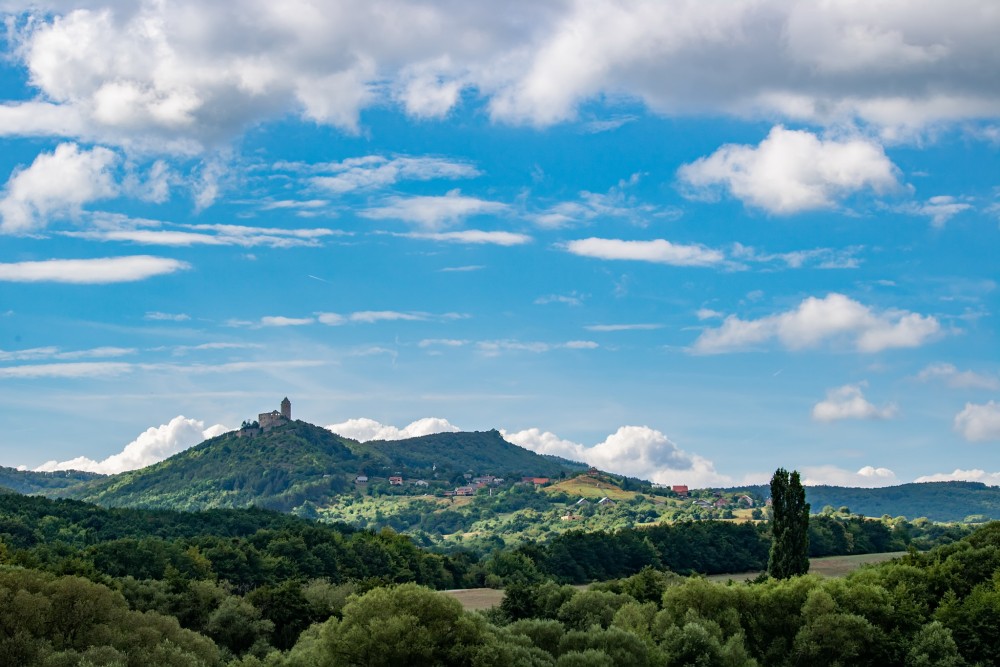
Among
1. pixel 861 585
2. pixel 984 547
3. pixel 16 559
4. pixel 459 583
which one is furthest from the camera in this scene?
pixel 459 583

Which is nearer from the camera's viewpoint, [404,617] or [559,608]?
[404,617]

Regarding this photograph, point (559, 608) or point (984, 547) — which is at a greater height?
point (984, 547)

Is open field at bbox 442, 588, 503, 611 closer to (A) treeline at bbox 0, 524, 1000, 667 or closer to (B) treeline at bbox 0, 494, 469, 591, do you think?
(B) treeline at bbox 0, 494, 469, 591

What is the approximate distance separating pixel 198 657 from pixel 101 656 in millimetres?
→ 12389

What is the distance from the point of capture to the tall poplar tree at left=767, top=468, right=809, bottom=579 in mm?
124625

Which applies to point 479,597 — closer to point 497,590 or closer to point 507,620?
point 497,590

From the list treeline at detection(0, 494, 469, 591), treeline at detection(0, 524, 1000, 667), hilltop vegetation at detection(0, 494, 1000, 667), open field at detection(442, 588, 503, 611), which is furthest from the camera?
open field at detection(442, 588, 503, 611)

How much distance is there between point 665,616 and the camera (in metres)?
96.9

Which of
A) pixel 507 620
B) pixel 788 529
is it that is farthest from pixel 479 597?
pixel 788 529

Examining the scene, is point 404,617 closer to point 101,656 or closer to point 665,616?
point 101,656

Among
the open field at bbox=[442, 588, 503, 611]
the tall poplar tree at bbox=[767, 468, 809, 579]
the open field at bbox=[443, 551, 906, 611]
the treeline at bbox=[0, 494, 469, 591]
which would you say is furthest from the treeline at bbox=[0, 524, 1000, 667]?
the treeline at bbox=[0, 494, 469, 591]

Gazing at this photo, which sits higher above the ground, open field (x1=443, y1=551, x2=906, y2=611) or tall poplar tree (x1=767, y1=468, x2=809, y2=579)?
tall poplar tree (x1=767, y1=468, x2=809, y2=579)

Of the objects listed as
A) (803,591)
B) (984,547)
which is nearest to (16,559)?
(803,591)

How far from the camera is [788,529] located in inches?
4968
